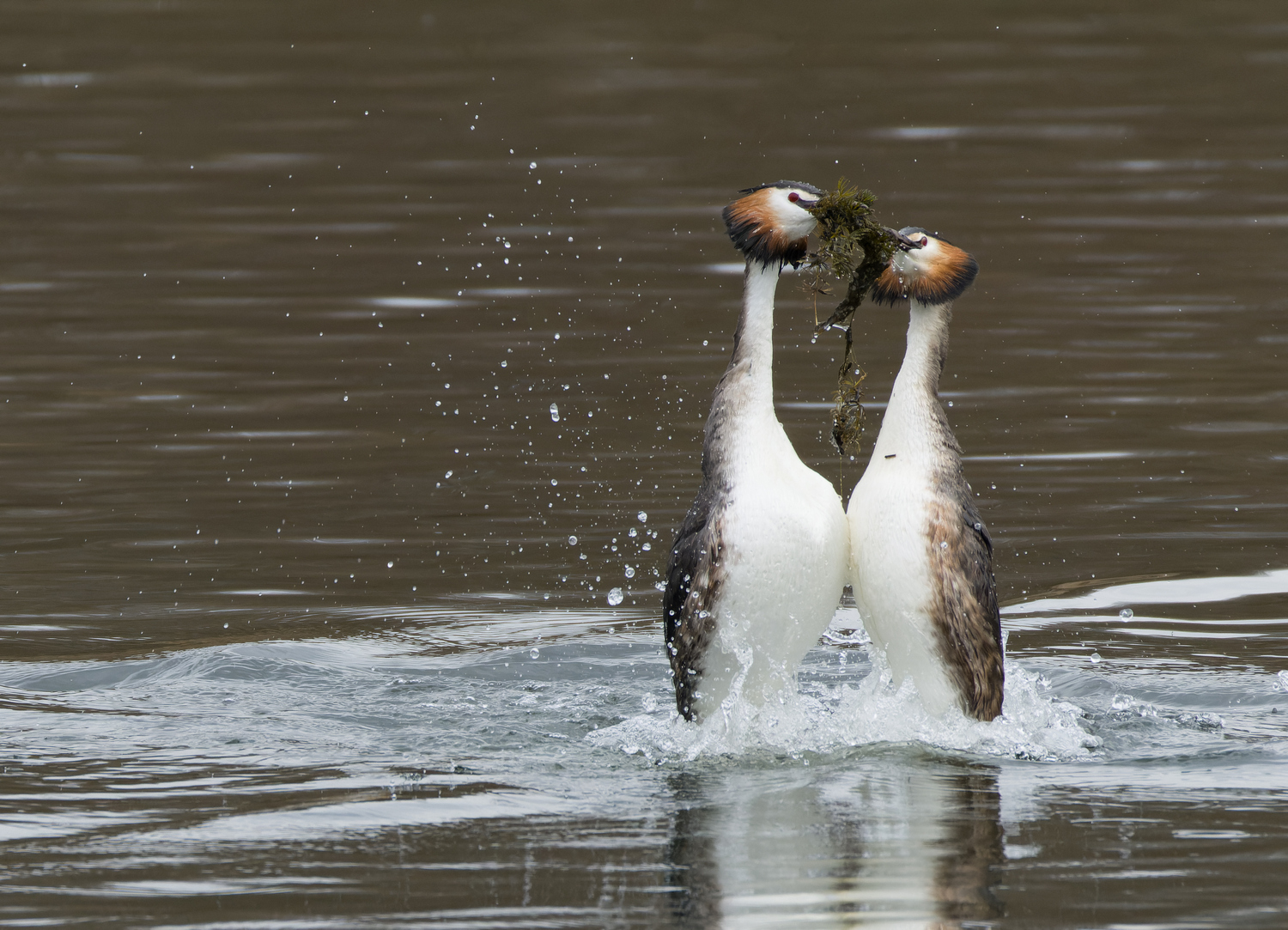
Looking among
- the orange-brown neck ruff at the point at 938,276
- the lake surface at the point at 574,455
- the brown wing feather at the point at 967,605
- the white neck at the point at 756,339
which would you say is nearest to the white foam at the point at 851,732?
the lake surface at the point at 574,455

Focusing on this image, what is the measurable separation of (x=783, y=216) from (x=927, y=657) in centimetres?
165

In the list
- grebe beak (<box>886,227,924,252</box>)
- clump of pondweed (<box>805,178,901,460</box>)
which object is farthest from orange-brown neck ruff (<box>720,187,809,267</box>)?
grebe beak (<box>886,227,924,252</box>)

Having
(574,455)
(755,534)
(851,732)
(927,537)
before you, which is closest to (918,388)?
(927,537)

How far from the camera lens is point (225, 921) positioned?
5.32 metres

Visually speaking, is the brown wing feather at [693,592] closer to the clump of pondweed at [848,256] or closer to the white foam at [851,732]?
the white foam at [851,732]

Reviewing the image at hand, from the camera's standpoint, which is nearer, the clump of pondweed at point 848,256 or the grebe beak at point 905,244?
the clump of pondweed at point 848,256

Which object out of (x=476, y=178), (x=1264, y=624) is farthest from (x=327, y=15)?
(x=1264, y=624)

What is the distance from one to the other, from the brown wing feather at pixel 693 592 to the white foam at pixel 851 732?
0.56 ft

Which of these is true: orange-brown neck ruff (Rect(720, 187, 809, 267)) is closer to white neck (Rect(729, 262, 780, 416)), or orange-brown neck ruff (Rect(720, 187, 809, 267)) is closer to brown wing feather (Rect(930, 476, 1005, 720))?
white neck (Rect(729, 262, 780, 416))

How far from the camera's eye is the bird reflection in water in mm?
5320

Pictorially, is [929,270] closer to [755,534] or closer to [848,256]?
[848,256]

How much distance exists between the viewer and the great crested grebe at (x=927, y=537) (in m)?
7.13

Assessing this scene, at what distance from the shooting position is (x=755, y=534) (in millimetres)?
7023

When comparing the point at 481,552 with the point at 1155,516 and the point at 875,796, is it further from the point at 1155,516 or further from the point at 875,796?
the point at 875,796
